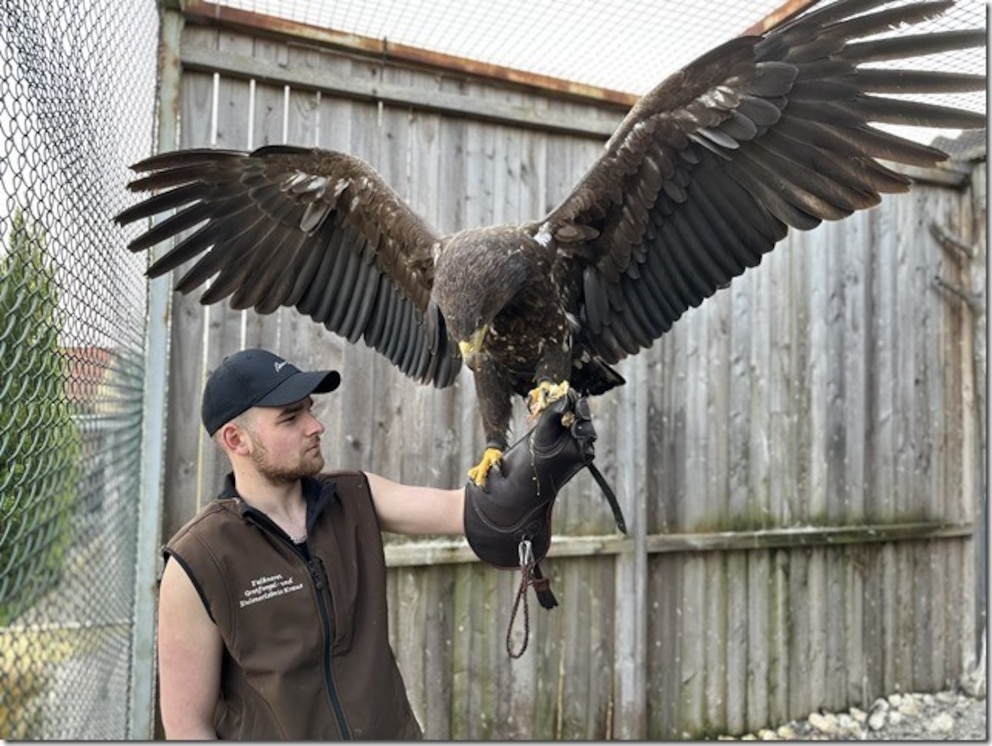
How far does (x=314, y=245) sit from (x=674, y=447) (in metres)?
2.37

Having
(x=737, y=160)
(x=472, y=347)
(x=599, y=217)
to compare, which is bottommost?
(x=472, y=347)

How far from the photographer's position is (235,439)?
70.6 inches

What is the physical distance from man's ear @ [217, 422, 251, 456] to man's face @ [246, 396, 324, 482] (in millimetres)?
13

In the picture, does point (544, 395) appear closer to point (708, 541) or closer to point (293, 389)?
point (293, 389)

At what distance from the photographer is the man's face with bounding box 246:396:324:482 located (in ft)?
5.77

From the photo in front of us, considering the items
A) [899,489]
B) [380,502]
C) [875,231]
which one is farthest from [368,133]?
[899,489]

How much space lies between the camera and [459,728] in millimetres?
3736

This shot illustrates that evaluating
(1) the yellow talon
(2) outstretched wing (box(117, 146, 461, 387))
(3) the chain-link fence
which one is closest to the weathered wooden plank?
(3) the chain-link fence

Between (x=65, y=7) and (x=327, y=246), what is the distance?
1.44 m

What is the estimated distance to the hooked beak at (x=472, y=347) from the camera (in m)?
2.10

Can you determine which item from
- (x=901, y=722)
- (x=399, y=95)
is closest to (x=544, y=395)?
(x=399, y=95)

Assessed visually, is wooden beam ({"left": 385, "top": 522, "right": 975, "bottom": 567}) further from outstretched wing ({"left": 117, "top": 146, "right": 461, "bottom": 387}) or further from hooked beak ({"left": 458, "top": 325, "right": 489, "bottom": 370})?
hooked beak ({"left": 458, "top": 325, "right": 489, "bottom": 370})

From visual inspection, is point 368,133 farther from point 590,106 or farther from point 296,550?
point 296,550

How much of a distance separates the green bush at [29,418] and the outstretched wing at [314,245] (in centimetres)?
118
